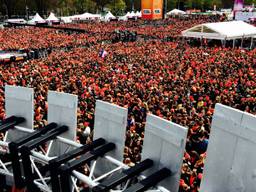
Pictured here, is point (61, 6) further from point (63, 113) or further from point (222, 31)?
point (63, 113)

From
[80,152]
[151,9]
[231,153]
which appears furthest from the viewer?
[151,9]

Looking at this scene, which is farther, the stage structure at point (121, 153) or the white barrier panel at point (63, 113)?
the white barrier panel at point (63, 113)

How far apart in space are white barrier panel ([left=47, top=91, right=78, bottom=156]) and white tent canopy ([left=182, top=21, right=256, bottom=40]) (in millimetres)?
24911

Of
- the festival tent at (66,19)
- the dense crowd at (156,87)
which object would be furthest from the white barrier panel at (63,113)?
the festival tent at (66,19)

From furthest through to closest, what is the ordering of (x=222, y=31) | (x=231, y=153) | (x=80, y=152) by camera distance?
(x=222, y=31) < (x=80, y=152) < (x=231, y=153)

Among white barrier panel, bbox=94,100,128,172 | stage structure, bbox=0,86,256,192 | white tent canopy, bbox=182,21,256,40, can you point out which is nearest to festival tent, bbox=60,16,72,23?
white tent canopy, bbox=182,21,256,40

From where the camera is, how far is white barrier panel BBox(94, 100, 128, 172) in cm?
561

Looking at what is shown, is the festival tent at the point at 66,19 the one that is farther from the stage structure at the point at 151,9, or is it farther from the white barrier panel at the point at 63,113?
the white barrier panel at the point at 63,113

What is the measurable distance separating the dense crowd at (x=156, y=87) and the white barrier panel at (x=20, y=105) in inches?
71.3

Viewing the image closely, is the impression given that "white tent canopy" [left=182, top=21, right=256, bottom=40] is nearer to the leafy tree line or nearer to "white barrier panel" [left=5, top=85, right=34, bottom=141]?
"white barrier panel" [left=5, top=85, right=34, bottom=141]

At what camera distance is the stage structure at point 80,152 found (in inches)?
191

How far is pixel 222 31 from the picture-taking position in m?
29.3

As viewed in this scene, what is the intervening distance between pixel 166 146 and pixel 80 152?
1472 mm

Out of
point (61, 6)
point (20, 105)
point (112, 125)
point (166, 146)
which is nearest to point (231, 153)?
point (166, 146)
